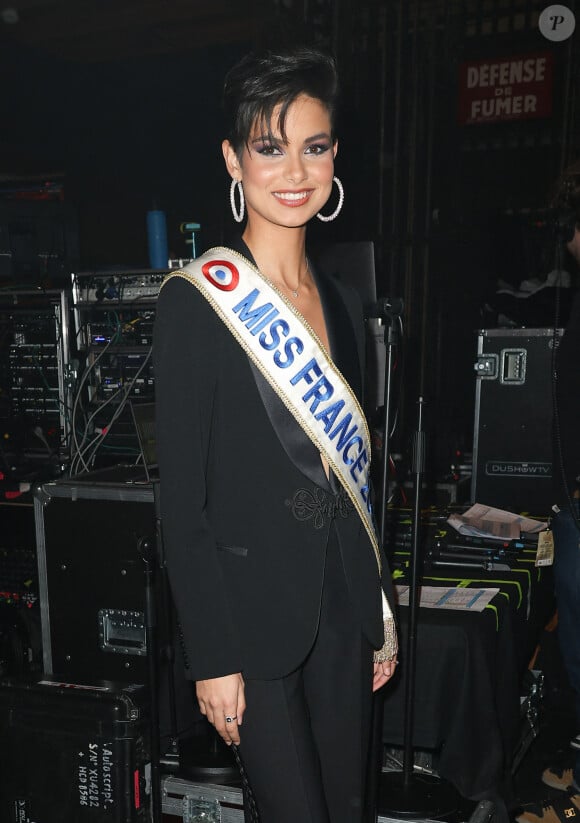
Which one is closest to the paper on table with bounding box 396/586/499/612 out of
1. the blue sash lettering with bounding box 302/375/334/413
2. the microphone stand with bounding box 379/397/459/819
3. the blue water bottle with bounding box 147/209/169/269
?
the microphone stand with bounding box 379/397/459/819

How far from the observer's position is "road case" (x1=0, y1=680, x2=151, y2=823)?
1.85m

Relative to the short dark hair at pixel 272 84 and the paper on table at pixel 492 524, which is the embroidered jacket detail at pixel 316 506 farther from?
the paper on table at pixel 492 524

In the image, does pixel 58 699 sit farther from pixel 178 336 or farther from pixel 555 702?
pixel 555 702

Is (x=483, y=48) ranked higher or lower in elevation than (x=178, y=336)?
higher

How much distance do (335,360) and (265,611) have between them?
17.3 inches

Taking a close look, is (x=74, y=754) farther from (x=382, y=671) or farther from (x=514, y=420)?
(x=514, y=420)

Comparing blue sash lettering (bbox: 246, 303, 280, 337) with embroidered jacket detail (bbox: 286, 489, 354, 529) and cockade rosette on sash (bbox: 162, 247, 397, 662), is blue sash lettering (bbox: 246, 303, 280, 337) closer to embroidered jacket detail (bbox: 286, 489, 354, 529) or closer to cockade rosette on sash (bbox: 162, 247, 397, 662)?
cockade rosette on sash (bbox: 162, 247, 397, 662)

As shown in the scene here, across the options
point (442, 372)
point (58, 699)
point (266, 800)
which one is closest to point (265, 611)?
point (266, 800)

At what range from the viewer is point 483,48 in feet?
16.7

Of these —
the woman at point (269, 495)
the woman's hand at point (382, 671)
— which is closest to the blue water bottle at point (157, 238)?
the woman at point (269, 495)

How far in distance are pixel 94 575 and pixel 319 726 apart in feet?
3.80

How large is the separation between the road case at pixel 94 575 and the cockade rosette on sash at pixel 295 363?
93cm

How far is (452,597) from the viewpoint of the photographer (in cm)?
203

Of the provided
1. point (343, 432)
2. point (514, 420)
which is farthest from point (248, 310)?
point (514, 420)
